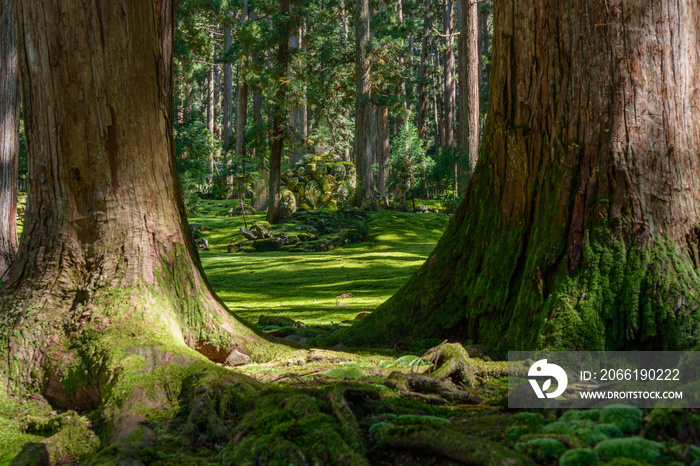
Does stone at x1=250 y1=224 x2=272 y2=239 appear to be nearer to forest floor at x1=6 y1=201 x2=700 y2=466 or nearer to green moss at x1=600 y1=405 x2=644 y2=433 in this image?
forest floor at x1=6 y1=201 x2=700 y2=466

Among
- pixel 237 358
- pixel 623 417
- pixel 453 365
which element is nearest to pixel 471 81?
Result: pixel 237 358

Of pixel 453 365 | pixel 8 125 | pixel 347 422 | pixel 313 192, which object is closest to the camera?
pixel 347 422

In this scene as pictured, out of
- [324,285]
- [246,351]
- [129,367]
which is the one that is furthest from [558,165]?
A: [324,285]

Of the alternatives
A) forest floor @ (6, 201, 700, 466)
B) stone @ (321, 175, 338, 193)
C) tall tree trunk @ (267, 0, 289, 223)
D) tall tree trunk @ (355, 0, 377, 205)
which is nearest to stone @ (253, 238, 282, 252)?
tall tree trunk @ (267, 0, 289, 223)

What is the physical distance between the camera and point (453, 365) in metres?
2.68

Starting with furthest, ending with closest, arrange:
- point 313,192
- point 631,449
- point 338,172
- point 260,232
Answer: point 338,172, point 313,192, point 260,232, point 631,449

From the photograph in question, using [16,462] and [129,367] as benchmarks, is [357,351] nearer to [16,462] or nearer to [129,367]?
[129,367]

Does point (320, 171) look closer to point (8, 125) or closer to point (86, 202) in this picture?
point (8, 125)

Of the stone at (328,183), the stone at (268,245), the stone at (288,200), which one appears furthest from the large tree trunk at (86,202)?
the stone at (328,183)

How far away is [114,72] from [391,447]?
2.48 meters

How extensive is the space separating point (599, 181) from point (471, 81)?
14.9 metres

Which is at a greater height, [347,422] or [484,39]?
[484,39]

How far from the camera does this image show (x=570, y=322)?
271 cm

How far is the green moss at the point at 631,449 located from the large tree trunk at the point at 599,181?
1.19 meters
